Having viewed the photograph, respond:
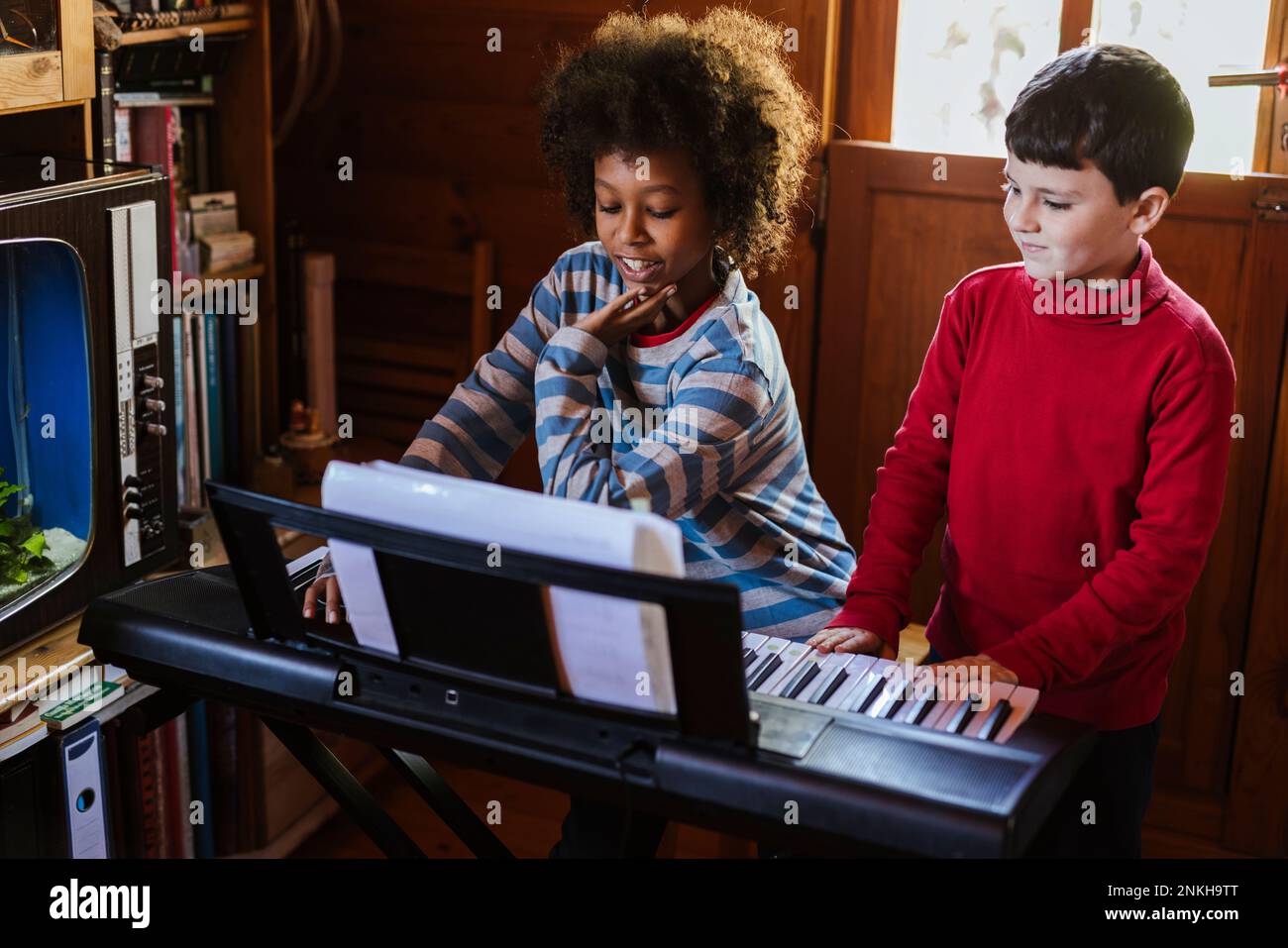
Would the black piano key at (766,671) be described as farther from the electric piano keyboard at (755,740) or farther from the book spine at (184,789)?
the book spine at (184,789)

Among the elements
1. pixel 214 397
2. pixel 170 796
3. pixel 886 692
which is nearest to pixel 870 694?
pixel 886 692

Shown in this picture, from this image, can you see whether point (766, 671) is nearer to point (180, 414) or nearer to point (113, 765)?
point (113, 765)

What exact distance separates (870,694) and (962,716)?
0.28ft

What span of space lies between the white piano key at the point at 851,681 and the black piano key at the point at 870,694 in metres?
0.01

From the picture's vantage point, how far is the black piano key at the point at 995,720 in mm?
1186

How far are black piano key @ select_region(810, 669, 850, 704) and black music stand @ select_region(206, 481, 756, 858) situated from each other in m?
0.13

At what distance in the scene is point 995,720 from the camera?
121 centimetres


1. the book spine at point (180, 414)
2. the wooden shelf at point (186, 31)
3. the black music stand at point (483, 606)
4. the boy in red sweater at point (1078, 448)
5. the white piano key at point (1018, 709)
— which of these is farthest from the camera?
the book spine at point (180, 414)

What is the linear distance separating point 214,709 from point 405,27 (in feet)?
4.18

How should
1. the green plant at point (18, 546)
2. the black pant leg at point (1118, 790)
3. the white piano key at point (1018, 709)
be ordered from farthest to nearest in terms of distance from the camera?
the green plant at point (18, 546), the black pant leg at point (1118, 790), the white piano key at point (1018, 709)

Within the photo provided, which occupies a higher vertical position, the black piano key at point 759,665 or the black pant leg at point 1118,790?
the black piano key at point 759,665

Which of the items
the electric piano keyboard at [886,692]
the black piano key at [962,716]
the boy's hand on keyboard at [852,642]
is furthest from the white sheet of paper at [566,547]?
the boy's hand on keyboard at [852,642]

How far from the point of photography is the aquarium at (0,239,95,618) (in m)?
1.77
